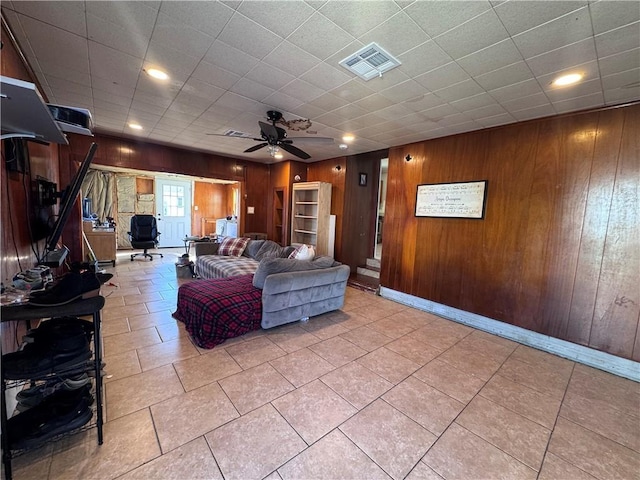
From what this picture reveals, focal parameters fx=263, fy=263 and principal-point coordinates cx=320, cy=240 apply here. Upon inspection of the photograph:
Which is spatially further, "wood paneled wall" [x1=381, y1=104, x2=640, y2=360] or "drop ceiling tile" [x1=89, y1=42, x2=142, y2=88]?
"wood paneled wall" [x1=381, y1=104, x2=640, y2=360]

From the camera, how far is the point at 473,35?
5.70ft

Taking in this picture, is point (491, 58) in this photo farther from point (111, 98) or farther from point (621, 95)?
point (111, 98)

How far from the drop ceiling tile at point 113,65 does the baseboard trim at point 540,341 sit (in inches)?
174

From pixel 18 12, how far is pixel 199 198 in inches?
310

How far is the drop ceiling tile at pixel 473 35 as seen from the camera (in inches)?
63.6

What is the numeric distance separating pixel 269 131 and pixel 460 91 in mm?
1980

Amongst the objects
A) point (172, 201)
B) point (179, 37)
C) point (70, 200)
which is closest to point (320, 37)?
point (179, 37)

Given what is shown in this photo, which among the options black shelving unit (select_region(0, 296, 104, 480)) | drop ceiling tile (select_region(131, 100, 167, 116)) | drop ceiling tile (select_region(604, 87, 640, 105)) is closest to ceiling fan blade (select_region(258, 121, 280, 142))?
drop ceiling tile (select_region(131, 100, 167, 116))

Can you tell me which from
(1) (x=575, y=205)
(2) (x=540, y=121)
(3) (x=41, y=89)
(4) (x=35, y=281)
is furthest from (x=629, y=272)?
(3) (x=41, y=89)

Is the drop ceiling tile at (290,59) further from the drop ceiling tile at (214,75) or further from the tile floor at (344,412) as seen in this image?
the tile floor at (344,412)

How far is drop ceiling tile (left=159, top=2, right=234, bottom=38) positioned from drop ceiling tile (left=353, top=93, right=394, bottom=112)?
1491 millimetres

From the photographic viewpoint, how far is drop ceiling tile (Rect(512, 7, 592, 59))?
156 centimetres

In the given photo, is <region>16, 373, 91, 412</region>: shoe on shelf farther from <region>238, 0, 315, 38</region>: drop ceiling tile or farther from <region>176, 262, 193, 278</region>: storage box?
<region>176, 262, 193, 278</region>: storage box

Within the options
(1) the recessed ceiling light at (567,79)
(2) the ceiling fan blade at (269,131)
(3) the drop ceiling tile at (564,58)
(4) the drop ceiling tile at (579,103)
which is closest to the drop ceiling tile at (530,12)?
(3) the drop ceiling tile at (564,58)
